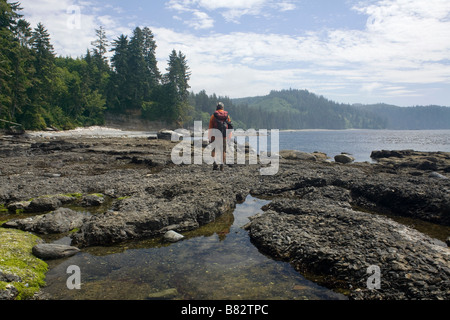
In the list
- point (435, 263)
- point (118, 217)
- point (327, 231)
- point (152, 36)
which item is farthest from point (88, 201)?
→ point (152, 36)

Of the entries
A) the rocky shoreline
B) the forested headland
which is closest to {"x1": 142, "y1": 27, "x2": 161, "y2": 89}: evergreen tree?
the forested headland

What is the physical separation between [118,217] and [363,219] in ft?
22.8

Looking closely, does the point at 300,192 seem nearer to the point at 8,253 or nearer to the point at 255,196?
the point at 255,196

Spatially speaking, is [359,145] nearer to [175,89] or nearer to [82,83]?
[175,89]

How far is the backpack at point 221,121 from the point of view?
15.8 meters

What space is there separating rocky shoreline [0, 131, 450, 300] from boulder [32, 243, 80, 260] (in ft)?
1.68

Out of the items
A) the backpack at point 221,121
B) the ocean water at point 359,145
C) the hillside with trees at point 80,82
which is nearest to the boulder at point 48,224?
the backpack at point 221,121

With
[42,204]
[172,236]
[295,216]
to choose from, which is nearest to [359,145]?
[295,216]

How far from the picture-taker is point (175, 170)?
709 inches

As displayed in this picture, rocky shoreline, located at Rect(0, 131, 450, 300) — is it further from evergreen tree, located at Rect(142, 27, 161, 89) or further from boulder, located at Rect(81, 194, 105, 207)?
evergreen tree, located at Rect(142, 27, 161, 89)

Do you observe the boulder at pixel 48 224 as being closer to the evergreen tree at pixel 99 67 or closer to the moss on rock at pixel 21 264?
the moss on rock at pixel 21 264

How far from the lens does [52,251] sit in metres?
A: 6.31

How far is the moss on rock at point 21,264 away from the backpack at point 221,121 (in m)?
10.7
